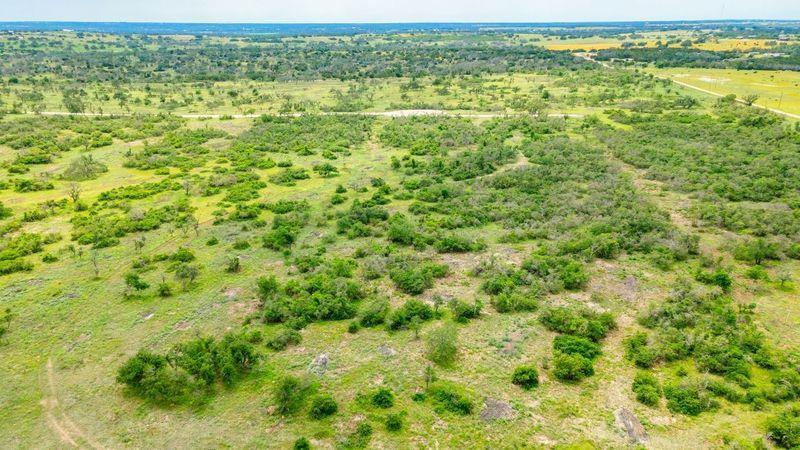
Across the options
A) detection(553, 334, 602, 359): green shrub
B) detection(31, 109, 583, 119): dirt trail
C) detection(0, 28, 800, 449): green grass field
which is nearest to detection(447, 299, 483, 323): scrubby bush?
detection(0, 28, 800, 449): green grass field

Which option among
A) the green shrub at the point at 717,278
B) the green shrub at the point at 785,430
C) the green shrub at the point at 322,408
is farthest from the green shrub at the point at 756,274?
the green shrub at the point at 322,408

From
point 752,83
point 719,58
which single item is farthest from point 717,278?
point 719,58

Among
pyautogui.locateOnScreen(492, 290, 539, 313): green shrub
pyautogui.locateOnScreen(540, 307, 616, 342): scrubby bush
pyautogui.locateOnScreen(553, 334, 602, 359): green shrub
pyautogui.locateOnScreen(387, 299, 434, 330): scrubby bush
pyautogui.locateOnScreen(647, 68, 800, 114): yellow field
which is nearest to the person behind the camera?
pyautogui.locateOnScreen(553, 334, 602, 359): green shrub

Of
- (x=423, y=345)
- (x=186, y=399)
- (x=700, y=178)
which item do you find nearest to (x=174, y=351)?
(x=186, y=399)

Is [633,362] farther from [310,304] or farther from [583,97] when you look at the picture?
[583,97]

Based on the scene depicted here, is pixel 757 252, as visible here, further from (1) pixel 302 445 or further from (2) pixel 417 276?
(1) pixel 302 445

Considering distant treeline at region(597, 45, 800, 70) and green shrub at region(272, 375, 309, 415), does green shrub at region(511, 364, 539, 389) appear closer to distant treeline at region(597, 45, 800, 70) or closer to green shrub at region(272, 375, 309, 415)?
green shrub at region(272, 375, 309, 415)

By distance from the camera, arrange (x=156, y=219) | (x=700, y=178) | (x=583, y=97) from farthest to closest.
→ (x=583, y=97)
(x=700, y=178)
(x=156, y=219)
